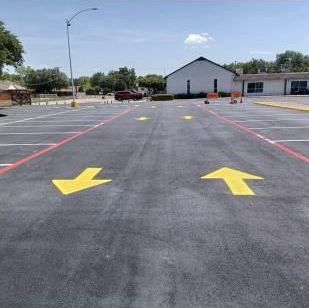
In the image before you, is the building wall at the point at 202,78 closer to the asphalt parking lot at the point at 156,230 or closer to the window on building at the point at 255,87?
the window on building at the point at 255,87

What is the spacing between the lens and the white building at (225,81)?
67.2 meters

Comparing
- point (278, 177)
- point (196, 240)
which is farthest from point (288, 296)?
point (278, 177)

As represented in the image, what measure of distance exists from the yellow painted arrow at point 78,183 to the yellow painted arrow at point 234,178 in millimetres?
2095

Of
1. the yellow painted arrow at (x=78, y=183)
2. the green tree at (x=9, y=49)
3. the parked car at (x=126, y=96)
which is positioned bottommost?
the parked car at (x=126, y=96)

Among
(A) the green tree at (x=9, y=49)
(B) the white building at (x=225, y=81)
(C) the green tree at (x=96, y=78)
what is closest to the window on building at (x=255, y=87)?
(B) the white building at (x=225, y=81)

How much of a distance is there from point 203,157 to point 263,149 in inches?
79.3

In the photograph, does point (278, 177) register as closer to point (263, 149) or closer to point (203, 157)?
point (203, 157)

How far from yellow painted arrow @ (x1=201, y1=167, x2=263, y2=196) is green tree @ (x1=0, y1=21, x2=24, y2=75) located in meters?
41.3

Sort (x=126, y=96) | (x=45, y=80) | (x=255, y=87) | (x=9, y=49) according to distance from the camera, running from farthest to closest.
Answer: (x=45, y=80) < (x=255, y=87) < (x=126, y=96) < (x=9, y=49)

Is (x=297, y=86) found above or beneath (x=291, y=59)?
beneath

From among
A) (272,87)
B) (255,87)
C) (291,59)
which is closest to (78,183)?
(255,87)

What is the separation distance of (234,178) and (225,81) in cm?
6363

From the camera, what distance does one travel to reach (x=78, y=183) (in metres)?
7.66

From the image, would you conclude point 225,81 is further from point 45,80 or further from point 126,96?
point 45,80
